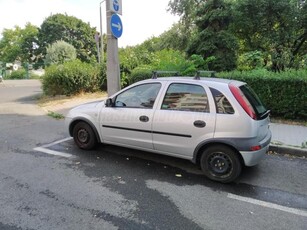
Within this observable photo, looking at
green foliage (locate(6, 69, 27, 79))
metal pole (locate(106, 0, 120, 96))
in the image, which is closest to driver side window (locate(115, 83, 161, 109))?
metal pole (locate(106, 0, 120, 96))

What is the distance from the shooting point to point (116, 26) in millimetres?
6695

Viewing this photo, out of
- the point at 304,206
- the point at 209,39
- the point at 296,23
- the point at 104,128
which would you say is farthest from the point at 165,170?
the point at 296,23

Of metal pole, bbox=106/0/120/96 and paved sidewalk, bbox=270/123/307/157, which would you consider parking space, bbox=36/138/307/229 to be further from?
metal pole, bbox=106/0/120/96

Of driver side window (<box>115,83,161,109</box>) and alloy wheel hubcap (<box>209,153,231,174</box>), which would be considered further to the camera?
driver side window (<box>115,83,161,109</box>)

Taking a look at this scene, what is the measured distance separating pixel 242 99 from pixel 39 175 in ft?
10.8

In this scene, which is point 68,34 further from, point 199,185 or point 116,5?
point 199,185

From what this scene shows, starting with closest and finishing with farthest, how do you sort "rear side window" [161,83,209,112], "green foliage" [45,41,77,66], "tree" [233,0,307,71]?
"rear side window" [161,83,209,112] < "tree" [233,0,307,71] < "green foliage" [45,41,77,66]

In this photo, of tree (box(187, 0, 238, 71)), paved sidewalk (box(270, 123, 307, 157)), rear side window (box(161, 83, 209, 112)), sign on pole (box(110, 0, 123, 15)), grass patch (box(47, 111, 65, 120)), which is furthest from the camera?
tree (box(187, 0, 238, 71))

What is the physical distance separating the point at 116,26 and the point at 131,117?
137 inches

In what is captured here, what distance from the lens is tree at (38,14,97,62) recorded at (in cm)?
4822

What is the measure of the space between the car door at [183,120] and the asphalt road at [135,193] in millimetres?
477

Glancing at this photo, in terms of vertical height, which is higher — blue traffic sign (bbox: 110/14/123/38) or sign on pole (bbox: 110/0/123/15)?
sign on pole (bbox: 110/0/123/15)

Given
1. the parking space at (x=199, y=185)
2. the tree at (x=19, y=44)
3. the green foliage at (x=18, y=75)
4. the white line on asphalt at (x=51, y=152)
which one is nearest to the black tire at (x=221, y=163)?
the parking space at (x=199, y=185)

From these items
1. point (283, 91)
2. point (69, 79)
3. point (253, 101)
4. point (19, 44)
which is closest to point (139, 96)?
point (253, 101)
